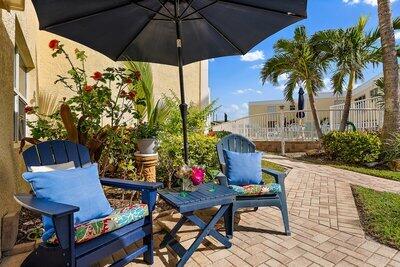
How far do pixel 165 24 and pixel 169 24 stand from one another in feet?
0.18

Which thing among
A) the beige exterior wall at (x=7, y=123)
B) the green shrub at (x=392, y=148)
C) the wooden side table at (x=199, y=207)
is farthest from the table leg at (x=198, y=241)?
the green shrub at (x=392, y=148)

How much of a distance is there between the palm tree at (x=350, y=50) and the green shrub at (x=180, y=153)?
593cm

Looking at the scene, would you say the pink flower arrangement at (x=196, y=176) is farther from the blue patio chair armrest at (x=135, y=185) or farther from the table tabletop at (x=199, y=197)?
the blue patio chair armrest at (x=135, y=185)

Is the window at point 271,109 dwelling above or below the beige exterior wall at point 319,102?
below

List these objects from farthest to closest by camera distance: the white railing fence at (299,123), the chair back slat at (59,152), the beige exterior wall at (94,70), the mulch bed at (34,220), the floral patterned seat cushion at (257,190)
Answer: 1. the white railing fence at (299,123)
2. the beige exterior wall at (94,70)
3. the floral patterned seat cushion at (257,190)
4. the mulch bed at (34,220)
5. the chair back slat at (59,152)

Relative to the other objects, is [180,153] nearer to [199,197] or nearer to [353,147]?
[199,197]

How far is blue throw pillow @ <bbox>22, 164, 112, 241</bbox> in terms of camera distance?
212 cm

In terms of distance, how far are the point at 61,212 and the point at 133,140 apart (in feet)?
9.19

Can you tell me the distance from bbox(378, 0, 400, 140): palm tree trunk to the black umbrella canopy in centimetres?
539

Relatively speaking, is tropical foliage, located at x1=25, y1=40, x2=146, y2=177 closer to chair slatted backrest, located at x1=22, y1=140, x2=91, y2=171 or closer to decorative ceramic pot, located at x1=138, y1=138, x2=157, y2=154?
decorative ceramic pot, located at x1=138, y1=138, x2=157, y2=154

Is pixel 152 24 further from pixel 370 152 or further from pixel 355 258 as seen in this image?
pixel 370 152

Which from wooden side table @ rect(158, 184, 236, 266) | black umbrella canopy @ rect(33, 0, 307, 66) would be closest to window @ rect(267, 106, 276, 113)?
black umbrella canopy @ rect(33, 0, 307, 66)

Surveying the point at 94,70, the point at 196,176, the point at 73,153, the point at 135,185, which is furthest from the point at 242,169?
the point at 94,70

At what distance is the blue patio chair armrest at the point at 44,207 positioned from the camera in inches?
66.7
